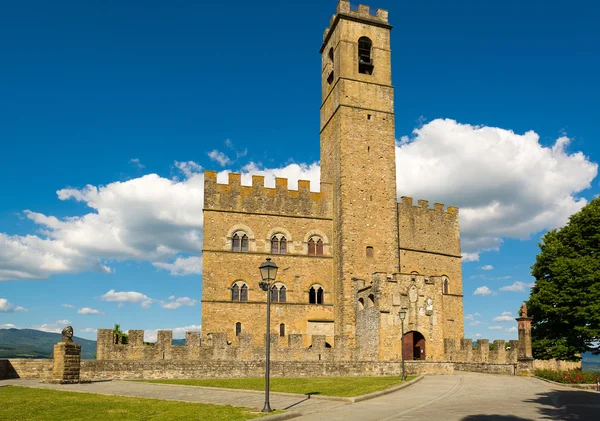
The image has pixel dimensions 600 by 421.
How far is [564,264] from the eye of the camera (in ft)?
101

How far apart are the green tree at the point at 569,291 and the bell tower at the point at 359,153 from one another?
28.9 ft

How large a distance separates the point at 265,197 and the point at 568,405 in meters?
23.4

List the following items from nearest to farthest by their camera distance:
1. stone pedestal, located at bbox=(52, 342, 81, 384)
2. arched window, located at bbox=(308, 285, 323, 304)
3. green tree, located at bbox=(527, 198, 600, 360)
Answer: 1. stone pedestal, located at bbox=(52, 342, 81, 384)
2. green tree, located at bbox=(527, 198, 600, 360)
3. arched window, located at bbox=(308, 285, 323, 304)

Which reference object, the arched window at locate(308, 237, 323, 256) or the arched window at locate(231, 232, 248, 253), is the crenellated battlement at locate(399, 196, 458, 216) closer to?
the arched window at locate(308, 237, 323, 256)

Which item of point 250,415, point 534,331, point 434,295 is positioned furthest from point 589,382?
point 250,415

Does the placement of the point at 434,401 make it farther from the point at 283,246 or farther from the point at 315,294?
the point at 283,246

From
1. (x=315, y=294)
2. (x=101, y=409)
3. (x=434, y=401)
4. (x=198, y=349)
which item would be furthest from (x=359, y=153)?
(x=101, y=409)

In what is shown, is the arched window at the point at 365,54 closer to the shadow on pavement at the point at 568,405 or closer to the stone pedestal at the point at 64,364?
the shadow on pavement at the point at 568,405

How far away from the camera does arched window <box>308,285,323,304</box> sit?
34219mm

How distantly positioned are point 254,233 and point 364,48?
14883mm

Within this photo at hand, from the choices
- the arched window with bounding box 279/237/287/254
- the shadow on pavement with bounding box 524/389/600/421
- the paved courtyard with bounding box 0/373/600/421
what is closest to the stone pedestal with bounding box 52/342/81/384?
the paved courtyard with bounding box 0/373/600/421

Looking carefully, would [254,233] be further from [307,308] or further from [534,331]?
[534,331]

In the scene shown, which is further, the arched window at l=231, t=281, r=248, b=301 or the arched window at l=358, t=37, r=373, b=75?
the arched window at l=358, t=37, r=373, b=75

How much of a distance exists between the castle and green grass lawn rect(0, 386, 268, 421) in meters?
15.0
